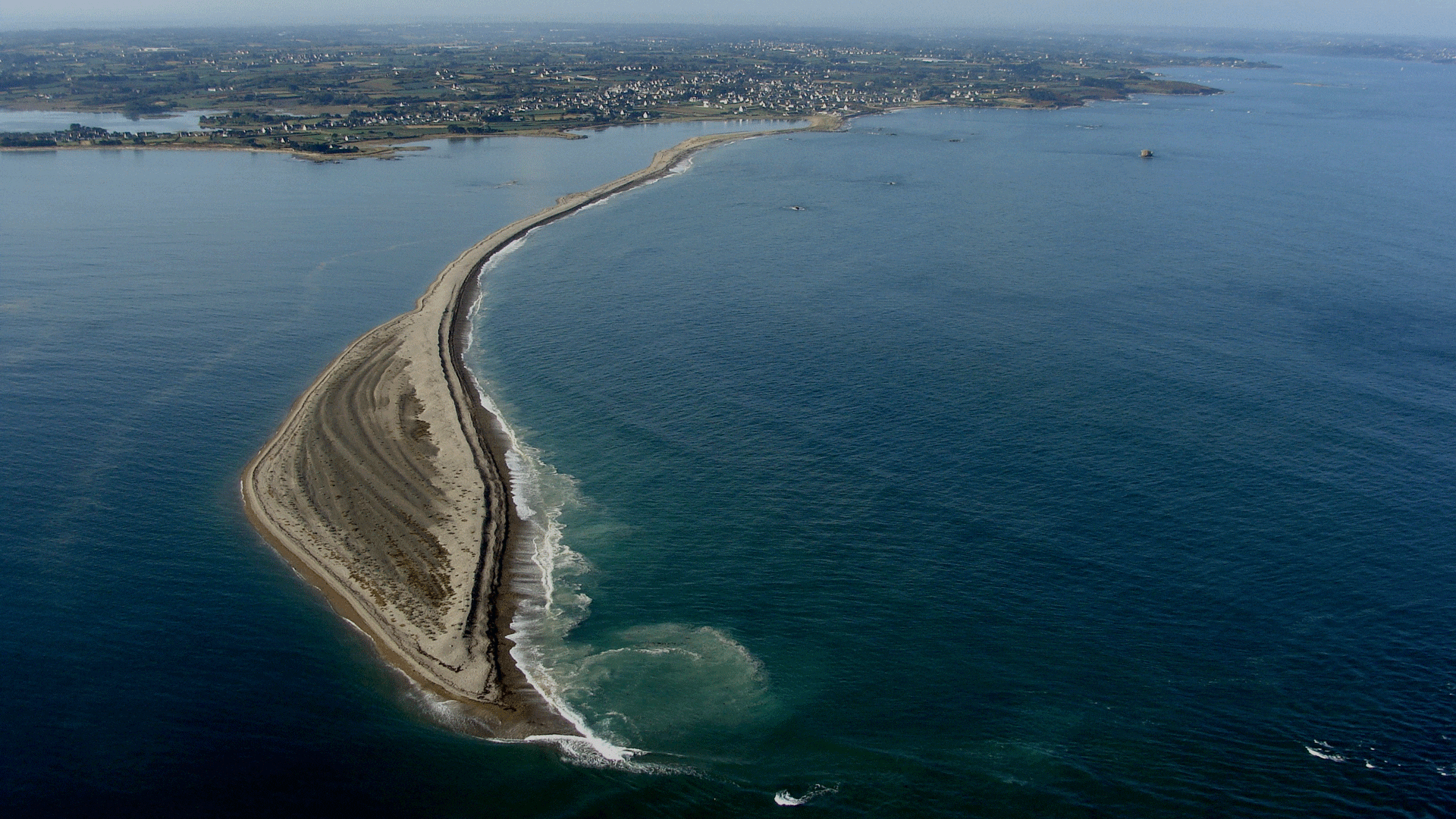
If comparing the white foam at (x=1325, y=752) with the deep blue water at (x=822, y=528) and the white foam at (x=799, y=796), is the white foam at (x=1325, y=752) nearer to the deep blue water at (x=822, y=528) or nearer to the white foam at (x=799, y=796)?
the deep blue water at (x=822, y=528)

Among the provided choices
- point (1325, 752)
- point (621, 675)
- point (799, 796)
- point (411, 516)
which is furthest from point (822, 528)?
point (1325, 752)

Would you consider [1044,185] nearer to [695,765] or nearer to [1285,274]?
[1285,274]

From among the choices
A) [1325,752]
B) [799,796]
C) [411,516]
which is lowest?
[799,796]

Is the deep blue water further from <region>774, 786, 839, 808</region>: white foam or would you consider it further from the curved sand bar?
the curved sand bar

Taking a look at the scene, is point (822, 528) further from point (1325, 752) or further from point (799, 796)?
point (1325, 752)

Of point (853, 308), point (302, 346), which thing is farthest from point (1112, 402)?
point (302, 346)

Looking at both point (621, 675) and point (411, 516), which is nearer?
point (621, 675)

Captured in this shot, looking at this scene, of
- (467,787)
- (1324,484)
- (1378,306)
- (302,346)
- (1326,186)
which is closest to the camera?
(467,787)
